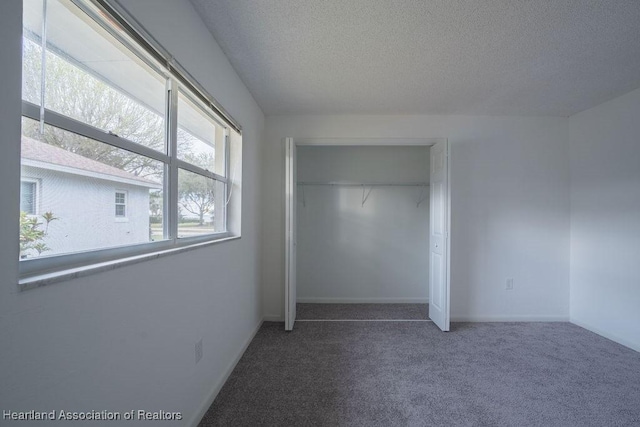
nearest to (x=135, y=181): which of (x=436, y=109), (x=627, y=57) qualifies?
(x=436, y=109)

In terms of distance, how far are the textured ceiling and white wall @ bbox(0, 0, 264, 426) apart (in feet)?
1.19

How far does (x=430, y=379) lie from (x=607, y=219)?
2.51m

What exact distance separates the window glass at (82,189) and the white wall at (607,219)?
155 inches

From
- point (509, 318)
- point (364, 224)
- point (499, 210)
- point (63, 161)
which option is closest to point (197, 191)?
point (63, 161)

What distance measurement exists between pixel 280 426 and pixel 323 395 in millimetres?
361

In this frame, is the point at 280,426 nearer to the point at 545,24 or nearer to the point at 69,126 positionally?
the point at 69,126

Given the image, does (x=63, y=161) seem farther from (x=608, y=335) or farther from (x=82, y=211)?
(x=608, y=335)

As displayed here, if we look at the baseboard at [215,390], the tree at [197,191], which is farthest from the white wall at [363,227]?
the tree at [197,191]

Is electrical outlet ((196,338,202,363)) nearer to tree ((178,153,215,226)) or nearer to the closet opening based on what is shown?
tree ((178,153,215,226))

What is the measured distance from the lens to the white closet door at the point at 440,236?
9.32ft

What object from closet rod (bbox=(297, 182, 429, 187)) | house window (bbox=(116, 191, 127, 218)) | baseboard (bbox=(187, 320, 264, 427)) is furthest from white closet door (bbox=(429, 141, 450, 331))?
house window (bbox=(116, 191, 127, 218))

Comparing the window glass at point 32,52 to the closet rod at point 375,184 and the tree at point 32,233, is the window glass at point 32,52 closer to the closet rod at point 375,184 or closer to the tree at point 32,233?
the tree at point 32,233

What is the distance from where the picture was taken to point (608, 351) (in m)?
2.46

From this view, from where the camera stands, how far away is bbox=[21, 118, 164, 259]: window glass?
79 centimetres
